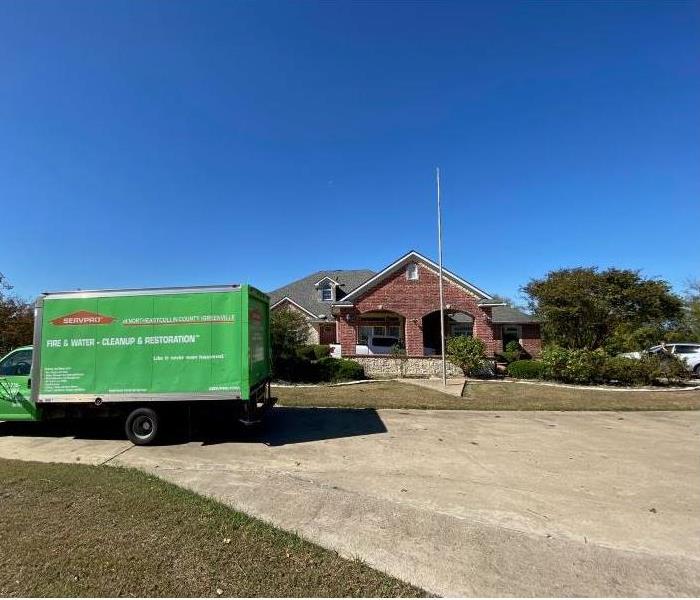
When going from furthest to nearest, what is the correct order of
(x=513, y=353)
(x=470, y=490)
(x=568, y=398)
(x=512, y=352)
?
(x=512, y=352)
(x=513, y=353)
(x=568, y=398)
(x=470, y=490)

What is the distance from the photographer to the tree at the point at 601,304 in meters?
21.1

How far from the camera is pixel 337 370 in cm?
1973

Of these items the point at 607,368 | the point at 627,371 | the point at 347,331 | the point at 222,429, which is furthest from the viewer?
the point at 347,331

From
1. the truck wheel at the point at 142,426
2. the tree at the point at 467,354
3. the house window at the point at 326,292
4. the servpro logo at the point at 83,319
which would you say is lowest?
the truck wheel at the point at 142,426

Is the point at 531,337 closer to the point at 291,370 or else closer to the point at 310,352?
the point at 310,352

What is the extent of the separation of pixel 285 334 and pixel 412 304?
8.62 meters

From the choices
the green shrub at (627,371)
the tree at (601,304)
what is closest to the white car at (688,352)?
the tree at (601,304)

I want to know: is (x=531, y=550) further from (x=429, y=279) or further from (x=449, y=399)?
(x=429, y=279)

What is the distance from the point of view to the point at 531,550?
4.09 meters

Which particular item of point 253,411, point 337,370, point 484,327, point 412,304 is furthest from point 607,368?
point 253,411

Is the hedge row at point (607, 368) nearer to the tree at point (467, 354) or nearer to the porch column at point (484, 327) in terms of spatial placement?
the tree at point (467, 354)

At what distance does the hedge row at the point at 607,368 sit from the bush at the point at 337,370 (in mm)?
8387

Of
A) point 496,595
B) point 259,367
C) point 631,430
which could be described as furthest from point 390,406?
point 496,595

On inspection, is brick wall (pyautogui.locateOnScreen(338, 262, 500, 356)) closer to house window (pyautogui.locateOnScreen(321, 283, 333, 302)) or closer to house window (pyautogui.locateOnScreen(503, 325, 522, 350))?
house window (pyautogui.locateOnScreen(503, 325, 522, 350))
